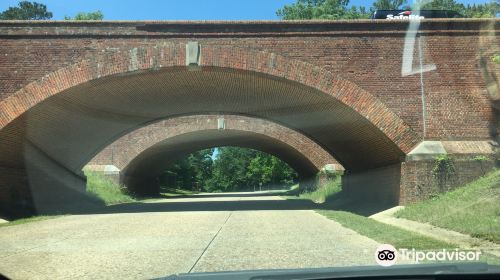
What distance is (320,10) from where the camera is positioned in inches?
2660

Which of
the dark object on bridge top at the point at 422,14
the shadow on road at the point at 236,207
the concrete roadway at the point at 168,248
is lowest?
the shadow on road at the point at 236,207

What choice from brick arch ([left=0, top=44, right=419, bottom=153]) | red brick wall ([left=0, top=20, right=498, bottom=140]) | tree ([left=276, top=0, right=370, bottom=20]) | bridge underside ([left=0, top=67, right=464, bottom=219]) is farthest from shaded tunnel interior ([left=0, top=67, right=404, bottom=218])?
tree ([left=276, top=0, right=370, bottom=20])

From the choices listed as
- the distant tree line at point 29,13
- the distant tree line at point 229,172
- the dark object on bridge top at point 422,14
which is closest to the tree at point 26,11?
the distant tree line at point 29,13

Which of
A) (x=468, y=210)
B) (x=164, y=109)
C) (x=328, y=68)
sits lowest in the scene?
(x=468, y=210)

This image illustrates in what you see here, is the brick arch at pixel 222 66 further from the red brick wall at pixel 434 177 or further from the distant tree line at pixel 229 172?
the distant tree line at pixel 229 172

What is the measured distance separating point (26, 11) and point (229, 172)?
52107mm

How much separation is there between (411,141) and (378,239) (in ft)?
25.7

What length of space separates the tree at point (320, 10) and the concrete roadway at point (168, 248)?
54.5 meters

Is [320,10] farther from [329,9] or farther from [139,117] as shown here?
[139,117]

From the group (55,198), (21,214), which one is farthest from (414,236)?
(55,198)

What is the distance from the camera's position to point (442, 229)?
1266 centimetres

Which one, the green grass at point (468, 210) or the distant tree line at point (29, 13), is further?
the distant tree line at point (29, 13)

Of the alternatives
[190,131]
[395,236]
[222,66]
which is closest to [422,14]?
[222,66]

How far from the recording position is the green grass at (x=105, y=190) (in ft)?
101
